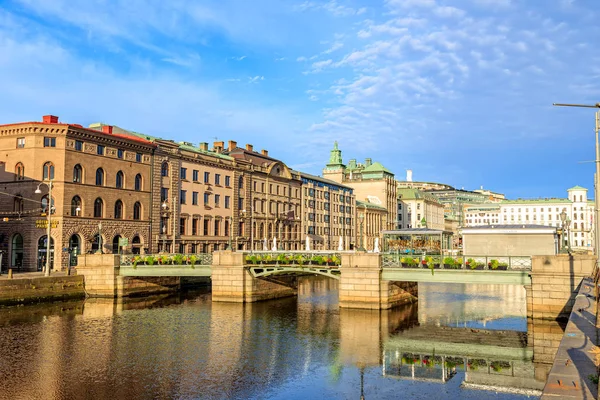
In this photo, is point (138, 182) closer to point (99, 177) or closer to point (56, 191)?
point (99, 177)

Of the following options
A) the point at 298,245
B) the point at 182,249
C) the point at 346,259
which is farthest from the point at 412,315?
the point at 298,245

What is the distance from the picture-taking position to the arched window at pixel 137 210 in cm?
7631

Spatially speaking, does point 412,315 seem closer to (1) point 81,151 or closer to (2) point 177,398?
(2) point 177,398

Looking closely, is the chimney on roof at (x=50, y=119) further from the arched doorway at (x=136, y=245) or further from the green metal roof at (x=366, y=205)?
the green metal roof at (x=366, y=205)

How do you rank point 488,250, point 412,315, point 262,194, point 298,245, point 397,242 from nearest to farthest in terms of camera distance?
point 412,315
point 488,250
point 397,242
point 262,194
point 298,245

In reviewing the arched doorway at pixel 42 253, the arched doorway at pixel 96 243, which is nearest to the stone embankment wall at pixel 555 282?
the arched doorway at pixel 96 243

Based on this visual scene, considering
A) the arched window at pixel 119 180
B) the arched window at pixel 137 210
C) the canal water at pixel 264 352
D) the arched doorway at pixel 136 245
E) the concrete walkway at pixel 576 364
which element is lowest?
the canal water at pixel 264 352

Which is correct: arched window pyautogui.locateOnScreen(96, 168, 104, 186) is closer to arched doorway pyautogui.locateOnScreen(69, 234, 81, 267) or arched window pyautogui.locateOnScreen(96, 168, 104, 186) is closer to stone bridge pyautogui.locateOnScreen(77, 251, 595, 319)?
arched doorway pyautogui.locateOnScreen(69, 234, 81, 267)

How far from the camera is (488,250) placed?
63625 mm

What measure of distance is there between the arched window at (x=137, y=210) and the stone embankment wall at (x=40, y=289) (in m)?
17.4

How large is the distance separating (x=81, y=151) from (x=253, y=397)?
52332mm

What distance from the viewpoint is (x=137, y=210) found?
76875mm

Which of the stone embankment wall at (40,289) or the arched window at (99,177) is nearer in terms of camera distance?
the stone embankment wall at (40,289)

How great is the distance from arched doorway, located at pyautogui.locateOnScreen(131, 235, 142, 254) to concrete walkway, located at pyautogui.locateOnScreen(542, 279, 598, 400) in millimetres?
59761
